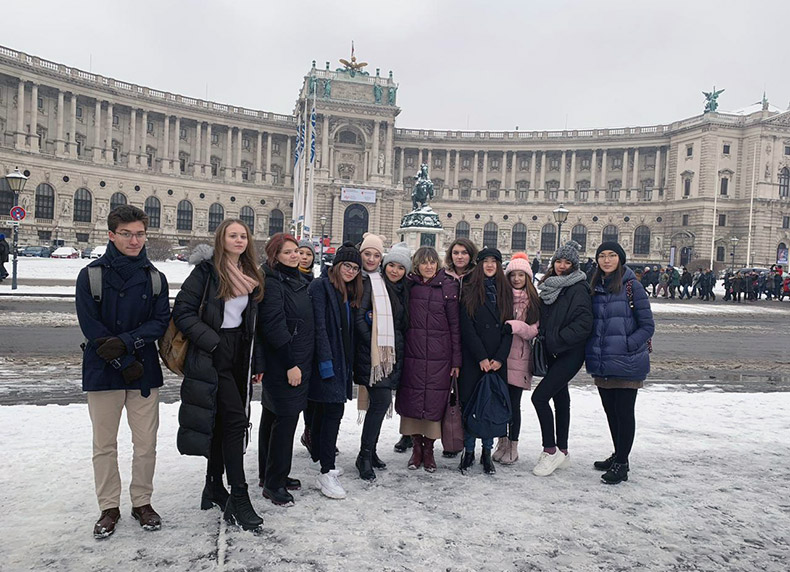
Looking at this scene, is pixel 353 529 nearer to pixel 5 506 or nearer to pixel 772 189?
pixel 5 506

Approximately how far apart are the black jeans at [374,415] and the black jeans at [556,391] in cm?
140

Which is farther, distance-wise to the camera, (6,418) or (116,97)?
(116,97)

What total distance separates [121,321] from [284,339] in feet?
3.69

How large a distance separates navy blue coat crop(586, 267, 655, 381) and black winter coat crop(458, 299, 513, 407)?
0.81 meters

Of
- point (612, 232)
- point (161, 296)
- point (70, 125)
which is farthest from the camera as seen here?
point (612, 232)

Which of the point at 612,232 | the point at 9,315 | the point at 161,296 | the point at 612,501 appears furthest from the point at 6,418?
the point at 612,232

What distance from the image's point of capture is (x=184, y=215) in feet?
226

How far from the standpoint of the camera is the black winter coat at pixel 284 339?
4469 millimetres

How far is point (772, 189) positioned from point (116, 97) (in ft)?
243

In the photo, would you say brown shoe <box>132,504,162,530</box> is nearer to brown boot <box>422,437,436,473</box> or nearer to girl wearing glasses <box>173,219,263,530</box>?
girl wearing glasses <box>173,219,263,530</box>

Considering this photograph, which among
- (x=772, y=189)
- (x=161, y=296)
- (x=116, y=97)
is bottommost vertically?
(x=161, y=296)

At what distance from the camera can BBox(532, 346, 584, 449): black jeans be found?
552cm

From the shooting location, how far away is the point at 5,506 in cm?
431

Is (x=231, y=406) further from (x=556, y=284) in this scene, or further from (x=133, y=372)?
(x=556, y=284)
